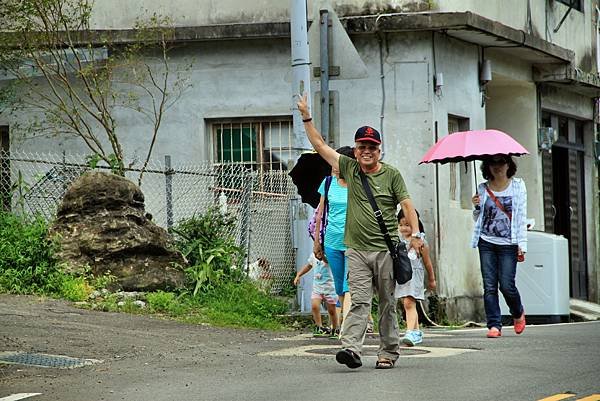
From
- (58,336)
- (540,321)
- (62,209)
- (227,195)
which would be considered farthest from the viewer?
(540,321)

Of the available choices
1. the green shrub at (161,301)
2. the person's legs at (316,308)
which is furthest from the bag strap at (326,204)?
the green shrub at (161,301)

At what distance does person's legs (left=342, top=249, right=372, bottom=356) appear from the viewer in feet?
32.7

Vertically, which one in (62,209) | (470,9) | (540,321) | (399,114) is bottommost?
(540,321)

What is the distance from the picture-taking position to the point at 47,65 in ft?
61.6

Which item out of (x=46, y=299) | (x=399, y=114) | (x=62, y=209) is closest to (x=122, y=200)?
(x=62, y=209)

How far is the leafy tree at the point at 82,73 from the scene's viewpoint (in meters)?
18.3

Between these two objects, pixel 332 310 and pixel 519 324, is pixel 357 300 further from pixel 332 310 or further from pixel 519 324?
pixel 519 324

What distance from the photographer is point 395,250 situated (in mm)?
10312

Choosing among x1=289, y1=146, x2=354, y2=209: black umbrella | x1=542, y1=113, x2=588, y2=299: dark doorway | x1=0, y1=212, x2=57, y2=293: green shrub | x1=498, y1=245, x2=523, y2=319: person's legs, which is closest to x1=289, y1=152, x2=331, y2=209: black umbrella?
x1=289, y1=146, x2=354, y2=209: black umbrella

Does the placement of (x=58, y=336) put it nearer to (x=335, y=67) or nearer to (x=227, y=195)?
(x=335, y=67)

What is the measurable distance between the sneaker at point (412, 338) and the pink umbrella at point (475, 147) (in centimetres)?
213

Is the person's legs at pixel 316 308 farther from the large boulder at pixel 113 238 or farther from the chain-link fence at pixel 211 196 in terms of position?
the chain-link fence at pixel 211 196

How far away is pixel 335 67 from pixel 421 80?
4.63 metres

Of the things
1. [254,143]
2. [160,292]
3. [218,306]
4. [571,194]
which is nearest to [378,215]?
[218,306]
